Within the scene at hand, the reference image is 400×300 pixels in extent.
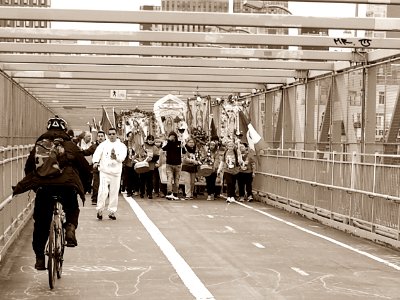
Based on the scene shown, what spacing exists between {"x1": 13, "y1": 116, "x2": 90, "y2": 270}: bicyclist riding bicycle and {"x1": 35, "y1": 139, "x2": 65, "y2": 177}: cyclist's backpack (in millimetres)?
55

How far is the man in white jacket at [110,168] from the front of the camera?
18625 mm

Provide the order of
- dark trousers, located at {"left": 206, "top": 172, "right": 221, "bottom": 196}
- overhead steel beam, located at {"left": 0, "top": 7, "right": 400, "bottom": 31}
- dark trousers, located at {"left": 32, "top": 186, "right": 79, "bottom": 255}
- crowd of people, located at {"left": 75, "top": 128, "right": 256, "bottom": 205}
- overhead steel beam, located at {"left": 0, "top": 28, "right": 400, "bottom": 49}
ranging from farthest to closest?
dark trousers, located at {"left": 206, "top": 172, "right": 221, "bottom": 196}, crowd of people, located at {"left": 75, "top": 128, "right": 256, "bottom": 205}, overhead steel beam, located at {"left": 0, "top": 28, "right": 400, "bottom": 49}, overhead steel beam, located at {"left": 0, "top": 7, "right": 400, "bottom": 31}, dark trousers, located at {"left": 32, "top": 186, "right": 79, "bottom": 255}

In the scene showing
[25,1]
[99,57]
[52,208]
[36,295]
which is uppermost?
[25,1]

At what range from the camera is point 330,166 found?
1923 cm

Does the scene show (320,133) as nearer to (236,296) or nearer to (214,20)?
(214,20)

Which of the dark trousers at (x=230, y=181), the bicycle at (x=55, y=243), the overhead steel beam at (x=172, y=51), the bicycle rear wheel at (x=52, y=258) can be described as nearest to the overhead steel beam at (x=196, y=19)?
the overhead steel beam at (x=172, y=51)

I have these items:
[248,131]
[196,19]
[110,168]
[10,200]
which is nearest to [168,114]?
[248,131]

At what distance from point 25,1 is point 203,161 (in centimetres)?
17339

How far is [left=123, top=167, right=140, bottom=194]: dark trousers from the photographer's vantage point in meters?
26.9

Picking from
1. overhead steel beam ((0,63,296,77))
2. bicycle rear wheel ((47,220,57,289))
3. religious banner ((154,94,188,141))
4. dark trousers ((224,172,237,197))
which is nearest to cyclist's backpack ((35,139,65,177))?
bicycle rear wheel ((47,220,57,289))

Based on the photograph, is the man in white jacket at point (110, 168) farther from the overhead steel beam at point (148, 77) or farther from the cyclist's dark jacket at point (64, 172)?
the overhead steel beam at point (148, 77)

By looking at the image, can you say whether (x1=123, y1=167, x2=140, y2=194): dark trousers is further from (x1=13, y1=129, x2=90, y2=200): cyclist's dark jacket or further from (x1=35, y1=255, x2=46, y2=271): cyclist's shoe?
(x1=35, y1=255, x2=46, y2=271): cyclist's shoe

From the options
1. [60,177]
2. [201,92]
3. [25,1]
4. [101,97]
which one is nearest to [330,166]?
[60,177]

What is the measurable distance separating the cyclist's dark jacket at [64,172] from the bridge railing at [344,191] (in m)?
5.86
